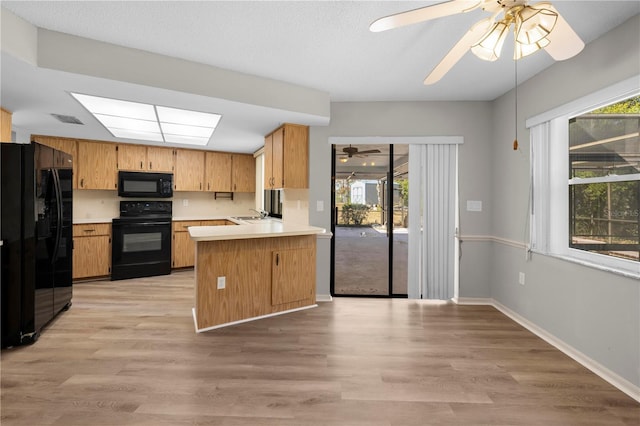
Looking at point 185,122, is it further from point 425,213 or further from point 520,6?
point 520,6

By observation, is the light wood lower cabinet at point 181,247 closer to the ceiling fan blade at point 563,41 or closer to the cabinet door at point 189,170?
the cabinet door at point 189,170

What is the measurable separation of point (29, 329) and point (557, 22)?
400 centimetres

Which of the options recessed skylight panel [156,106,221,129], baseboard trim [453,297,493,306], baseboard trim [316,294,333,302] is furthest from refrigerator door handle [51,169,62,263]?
baseboard trim [453,297,493,306]

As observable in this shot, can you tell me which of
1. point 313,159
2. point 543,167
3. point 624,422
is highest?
point 313,159

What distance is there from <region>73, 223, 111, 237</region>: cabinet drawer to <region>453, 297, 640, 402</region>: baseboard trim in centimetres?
533

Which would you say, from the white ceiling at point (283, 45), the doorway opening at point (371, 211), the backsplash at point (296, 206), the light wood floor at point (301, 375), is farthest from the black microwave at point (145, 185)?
the doorway opening at point (371, 211)

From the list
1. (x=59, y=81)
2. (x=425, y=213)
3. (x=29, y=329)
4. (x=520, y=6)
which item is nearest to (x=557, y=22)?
(x=520, y=6)

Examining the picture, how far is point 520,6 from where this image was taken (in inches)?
51.7

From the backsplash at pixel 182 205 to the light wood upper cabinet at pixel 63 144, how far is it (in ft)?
1.54

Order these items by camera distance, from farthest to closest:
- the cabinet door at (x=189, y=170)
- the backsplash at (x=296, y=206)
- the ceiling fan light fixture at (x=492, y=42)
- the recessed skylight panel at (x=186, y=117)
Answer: the cabinet door at (x=189, y=170), the backsplash at (x=296, y=206), the recessed skylight panel at (x=186, y=117), the ceiling fan light fixture at (x=492, y=42)

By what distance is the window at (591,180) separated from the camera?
206cm

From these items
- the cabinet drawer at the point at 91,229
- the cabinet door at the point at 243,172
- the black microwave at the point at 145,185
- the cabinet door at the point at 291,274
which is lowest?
the cabinet door at the point at 291,274

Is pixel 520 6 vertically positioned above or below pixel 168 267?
above

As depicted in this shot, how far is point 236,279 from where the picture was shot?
9.55 feet
